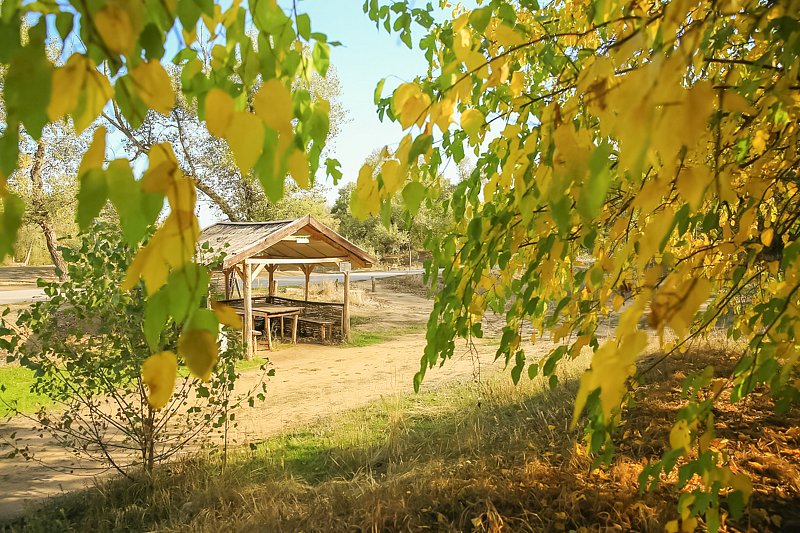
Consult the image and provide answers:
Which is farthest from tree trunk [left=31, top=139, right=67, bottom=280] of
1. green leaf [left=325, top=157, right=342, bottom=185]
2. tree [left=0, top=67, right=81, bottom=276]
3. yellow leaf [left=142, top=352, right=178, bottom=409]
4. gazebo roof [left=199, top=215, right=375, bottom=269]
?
yellow leaf [left=142, top=352, right=178, bottom=409]

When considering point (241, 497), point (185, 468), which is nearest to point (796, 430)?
point (241, 497)

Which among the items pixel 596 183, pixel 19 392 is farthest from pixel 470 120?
pixel 19 392

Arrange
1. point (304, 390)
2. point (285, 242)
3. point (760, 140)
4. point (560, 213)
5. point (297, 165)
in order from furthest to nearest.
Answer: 1. point (285, 242)
2. point (304, 390)
3. point (760, 140)
4. point (560, 213)
5. point (297, 165)

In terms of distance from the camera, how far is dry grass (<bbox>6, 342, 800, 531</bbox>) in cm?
246

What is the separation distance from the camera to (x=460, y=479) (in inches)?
120

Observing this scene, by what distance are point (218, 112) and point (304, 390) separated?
7759mm

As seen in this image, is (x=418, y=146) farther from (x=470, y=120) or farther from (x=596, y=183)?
(x=596, y=183)

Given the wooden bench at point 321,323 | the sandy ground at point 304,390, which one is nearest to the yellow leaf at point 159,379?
the sandy ground at point 304,390

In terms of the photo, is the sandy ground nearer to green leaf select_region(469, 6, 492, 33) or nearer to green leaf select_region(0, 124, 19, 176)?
green leaf select_region(469, 6, 492, 33)

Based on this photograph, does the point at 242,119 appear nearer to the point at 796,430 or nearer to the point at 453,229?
the point at 453,229

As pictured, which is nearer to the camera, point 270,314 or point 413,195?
point 413,195

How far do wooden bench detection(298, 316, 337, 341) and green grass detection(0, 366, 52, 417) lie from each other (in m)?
5.72

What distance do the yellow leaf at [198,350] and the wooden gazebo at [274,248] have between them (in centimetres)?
877

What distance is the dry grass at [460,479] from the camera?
2.46 metres
